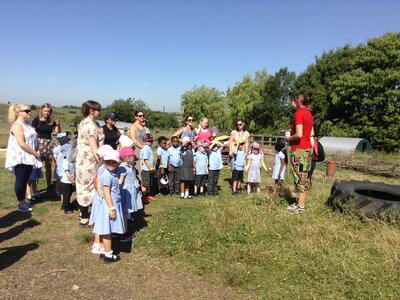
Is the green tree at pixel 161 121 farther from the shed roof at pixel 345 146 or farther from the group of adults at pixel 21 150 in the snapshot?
the group of adults at pixel 21 150

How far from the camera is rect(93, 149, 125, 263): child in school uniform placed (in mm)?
3830

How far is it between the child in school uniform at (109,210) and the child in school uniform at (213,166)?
392cm

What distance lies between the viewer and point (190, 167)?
7348 mm

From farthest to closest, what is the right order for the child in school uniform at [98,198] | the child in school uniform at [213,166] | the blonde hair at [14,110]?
the child in school uniform at [213,166] < the blonde hair at [14,110] < the child in school uniform at [98,198]

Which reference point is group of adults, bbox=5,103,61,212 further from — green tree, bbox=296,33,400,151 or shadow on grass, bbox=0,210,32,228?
green tree, bbox=296,33,400,151

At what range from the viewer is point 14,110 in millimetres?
5449

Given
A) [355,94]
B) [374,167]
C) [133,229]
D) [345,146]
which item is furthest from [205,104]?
[133,229]

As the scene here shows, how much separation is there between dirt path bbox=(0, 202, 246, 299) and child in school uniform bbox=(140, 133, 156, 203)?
2189 millimetres

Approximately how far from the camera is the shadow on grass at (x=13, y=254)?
382 cm

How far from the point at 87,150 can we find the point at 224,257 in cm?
267

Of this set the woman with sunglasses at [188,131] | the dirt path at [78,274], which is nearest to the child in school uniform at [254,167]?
the woman with sunglasses at [188,131]

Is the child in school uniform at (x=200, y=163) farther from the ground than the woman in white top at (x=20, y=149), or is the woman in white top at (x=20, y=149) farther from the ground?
the woman in white top at (x=20, y=149)

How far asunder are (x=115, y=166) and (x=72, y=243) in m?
1.49

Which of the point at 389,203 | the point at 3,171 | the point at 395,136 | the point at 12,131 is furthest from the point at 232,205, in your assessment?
the point at 395,136
